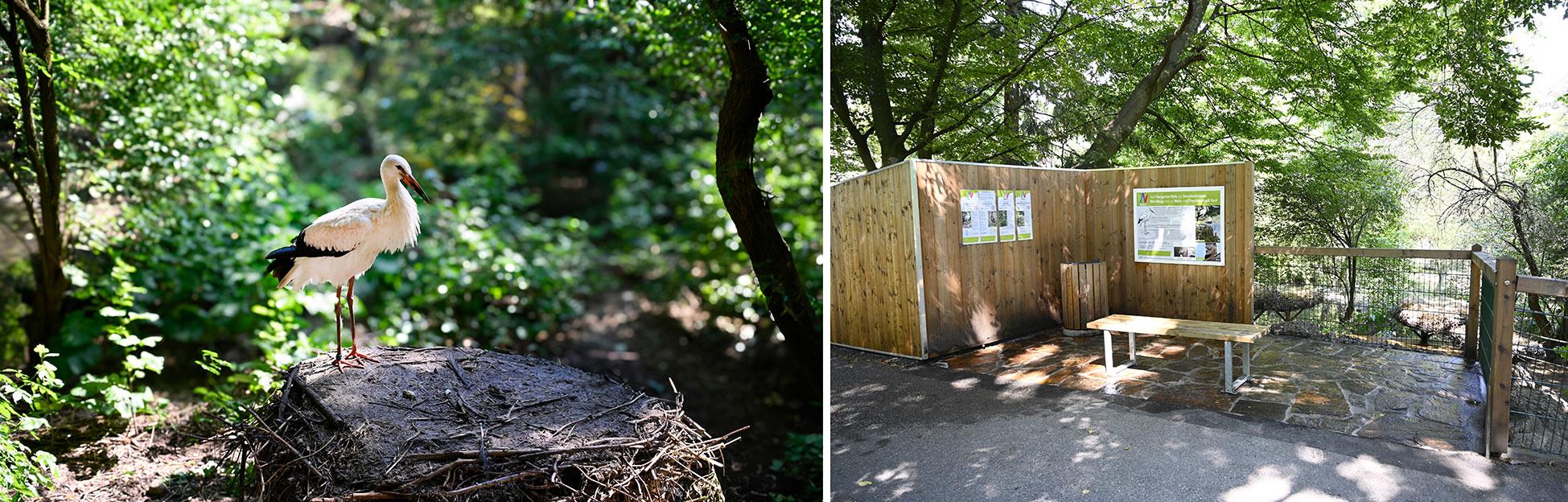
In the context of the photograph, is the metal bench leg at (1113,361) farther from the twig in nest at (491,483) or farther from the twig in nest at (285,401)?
the twig in nest at (285,401)

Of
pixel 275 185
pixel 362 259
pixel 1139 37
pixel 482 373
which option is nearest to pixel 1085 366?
pixel 1139 37

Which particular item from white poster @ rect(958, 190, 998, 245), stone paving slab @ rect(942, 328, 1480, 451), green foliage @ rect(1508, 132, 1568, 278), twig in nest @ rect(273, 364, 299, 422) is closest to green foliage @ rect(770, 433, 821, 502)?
stone paving slab @ rect(942, 328, 1480, 451)

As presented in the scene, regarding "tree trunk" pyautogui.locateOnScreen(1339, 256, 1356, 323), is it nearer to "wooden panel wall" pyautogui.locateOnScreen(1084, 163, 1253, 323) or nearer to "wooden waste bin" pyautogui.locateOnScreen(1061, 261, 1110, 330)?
"wooden panel wall" pyautogui.locateOnScreen(1084, 163, 1253, 323)

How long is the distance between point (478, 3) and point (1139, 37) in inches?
270

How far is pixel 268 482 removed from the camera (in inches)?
86.8

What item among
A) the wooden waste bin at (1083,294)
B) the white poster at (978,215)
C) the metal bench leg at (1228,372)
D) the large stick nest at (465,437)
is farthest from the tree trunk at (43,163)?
the metal bench leg at (1228,372)

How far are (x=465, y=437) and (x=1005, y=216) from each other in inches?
60.6

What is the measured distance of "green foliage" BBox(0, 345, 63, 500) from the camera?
2426mm

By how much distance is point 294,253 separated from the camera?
241 cm

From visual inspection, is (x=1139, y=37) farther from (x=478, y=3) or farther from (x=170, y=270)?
(x=478, y=3)

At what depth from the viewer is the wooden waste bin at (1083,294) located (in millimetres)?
2436

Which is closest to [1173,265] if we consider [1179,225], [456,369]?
[1179,225]

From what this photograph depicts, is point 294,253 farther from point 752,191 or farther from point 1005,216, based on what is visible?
point 1005,216

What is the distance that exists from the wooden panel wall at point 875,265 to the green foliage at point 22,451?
232 centimetres
